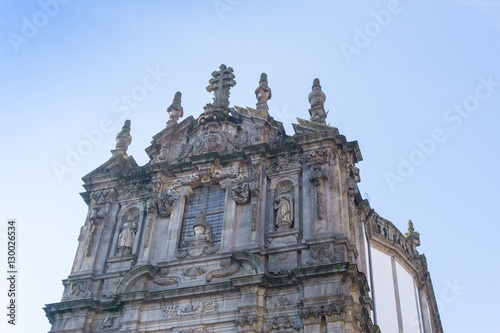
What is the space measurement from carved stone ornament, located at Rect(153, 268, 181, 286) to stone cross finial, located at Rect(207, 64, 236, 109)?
7.89m

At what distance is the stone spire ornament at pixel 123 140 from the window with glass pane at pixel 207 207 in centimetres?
427

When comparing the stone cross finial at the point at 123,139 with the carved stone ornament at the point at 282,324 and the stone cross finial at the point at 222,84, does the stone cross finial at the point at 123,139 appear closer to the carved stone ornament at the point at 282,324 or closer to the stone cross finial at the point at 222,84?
the stone cross finial at the point at 222,84

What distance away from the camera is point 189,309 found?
19.5 metres

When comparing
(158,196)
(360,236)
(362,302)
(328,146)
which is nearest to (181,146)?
(158,196)

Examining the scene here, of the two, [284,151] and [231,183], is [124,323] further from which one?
[284,151]

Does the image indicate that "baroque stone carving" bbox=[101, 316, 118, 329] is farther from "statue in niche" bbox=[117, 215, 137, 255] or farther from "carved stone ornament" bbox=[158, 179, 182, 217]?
"carved stone ornament" bbox=[158, 179, 182, 217]

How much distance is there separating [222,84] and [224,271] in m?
9.26

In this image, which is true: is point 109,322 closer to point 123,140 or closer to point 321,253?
point 321,253

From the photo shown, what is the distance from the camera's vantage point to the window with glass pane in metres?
22.0

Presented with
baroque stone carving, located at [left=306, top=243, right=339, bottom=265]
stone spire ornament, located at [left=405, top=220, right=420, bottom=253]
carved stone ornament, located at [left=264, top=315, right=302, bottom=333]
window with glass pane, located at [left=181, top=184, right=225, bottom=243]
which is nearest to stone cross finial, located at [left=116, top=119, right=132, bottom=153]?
window with glass pane, located at [left=181, top=184, right=225, bottom=243]

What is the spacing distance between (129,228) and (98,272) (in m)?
1.81

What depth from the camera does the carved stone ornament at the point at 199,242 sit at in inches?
829

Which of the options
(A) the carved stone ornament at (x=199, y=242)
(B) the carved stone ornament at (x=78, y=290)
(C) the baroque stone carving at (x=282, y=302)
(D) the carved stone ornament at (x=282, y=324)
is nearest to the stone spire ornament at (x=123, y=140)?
(A) the carved stone ornament at (x=199, y=242)

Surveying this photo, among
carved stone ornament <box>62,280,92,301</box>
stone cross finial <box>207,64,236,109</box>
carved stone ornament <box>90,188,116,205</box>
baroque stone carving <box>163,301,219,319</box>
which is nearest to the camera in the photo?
baroque stone carving <box>163,301,219,319</box>
